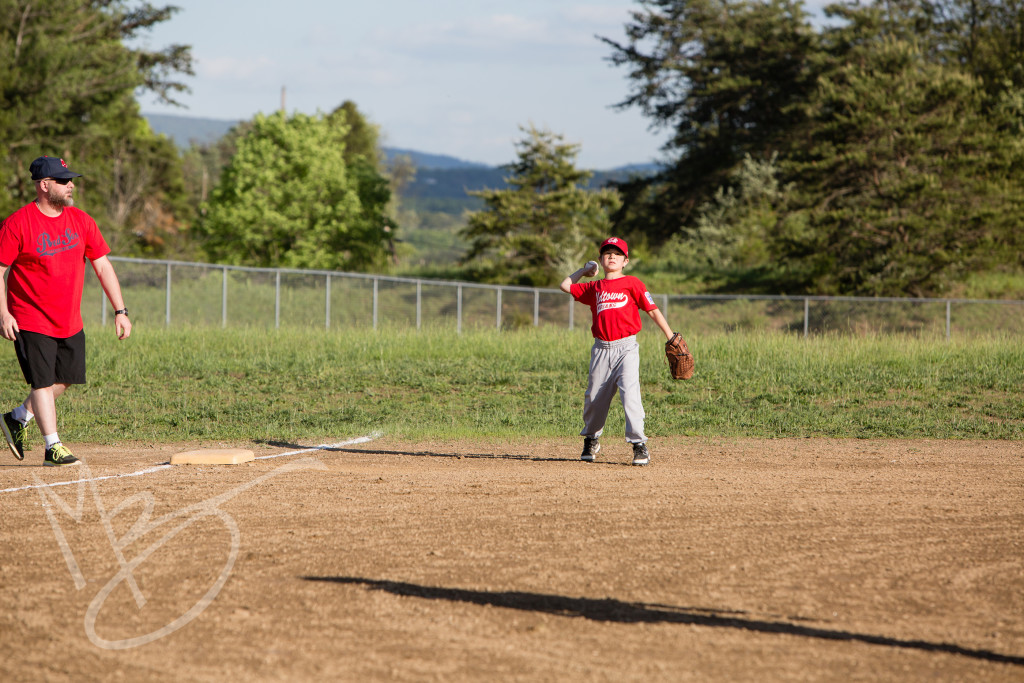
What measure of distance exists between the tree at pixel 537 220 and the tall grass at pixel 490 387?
19.5 meters

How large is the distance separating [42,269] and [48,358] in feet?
2.13

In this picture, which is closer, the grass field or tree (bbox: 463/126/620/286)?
the grass field

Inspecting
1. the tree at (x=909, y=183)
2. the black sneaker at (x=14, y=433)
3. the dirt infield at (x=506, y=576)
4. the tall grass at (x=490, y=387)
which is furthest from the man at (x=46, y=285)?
the tree at (x=909, y=183)

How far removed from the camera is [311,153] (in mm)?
46625

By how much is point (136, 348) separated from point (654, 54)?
132 ft

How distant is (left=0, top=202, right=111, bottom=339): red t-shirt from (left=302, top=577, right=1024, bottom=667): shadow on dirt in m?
3.72

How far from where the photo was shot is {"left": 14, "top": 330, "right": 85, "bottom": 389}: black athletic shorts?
22.4 feet

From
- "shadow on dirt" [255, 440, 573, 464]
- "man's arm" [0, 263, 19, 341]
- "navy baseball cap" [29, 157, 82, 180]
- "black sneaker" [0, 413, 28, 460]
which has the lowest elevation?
"shadow on dirt" [255, 440, 573, 464]

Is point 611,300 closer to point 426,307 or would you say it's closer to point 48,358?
point 48,358

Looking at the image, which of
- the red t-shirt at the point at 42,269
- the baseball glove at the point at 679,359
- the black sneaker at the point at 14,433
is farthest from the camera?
the baseball glove at the point at 679,359

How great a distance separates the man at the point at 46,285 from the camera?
6754 mm

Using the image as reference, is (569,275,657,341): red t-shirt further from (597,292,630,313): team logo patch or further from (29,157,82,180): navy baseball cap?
(29,157,82,180): navy baseball cap

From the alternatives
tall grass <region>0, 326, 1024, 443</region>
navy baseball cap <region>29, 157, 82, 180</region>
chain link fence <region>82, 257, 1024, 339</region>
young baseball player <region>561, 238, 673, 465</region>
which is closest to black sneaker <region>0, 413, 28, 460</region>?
navy baseball cap <region>29, 157, 82, 180</region>

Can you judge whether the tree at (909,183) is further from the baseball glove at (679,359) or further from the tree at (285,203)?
the baseball glove at (679,359)
